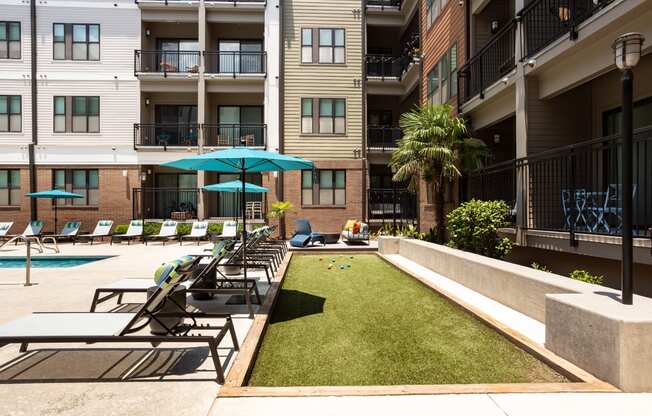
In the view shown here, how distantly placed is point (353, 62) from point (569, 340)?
69.0 ft

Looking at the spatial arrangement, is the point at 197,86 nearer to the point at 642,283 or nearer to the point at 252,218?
the point at 252,218

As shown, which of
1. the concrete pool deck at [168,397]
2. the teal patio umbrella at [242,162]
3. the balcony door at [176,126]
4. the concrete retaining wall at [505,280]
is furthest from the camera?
the balcony door at [176,126]

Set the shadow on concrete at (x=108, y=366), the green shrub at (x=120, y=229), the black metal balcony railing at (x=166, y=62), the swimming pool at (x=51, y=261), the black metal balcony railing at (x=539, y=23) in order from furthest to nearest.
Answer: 1. the black metal balcony railing at (x=166, y=62)
2. the green shrub at (x=120, y=229)
3. the swimming pool at (x=51, y=261)
4. the black metal balcony railing at (x=539, y=23)
5. the shadow on concrete at (x=108, y=366)

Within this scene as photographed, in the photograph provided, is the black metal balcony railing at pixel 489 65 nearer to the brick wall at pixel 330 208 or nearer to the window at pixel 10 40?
the brick wall at pixel 330 208

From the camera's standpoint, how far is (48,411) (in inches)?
128

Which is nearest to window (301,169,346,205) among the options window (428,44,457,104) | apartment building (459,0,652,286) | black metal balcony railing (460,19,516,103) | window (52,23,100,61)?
window (428,44,457,104)

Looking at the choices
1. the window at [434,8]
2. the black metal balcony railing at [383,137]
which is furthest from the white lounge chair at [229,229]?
the window at [434,8]

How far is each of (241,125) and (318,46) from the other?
6244mm

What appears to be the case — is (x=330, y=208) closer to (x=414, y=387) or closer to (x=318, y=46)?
(x=318, y=46)

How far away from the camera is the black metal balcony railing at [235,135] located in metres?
22.2

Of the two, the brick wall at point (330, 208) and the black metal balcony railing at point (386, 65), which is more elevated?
the black metal balcony railing at point (386, 65)

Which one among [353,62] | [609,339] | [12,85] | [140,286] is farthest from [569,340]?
[12,85]

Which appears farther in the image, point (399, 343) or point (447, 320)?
point (447, 320)

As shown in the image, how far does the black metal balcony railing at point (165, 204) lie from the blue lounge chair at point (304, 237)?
8.02 m
